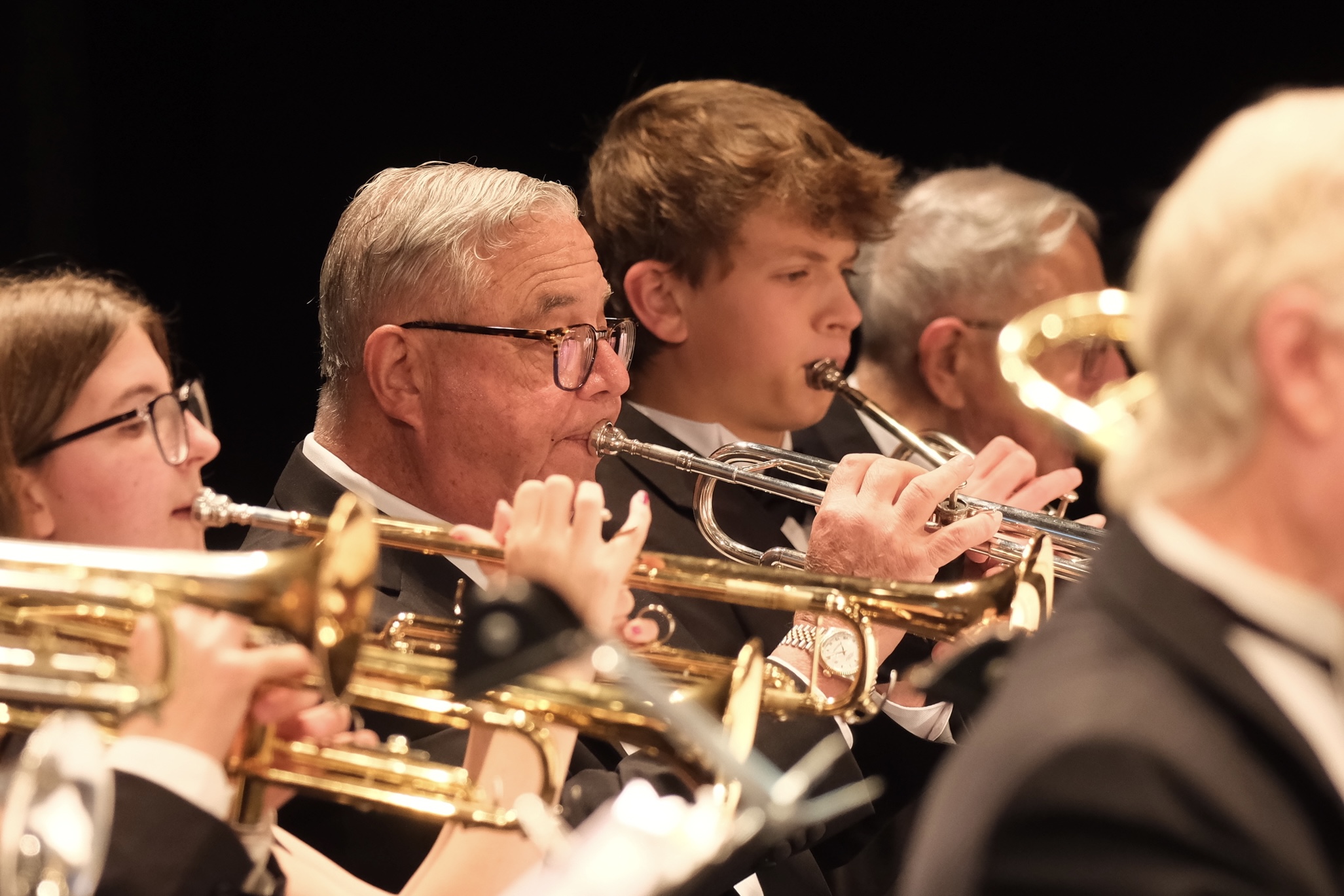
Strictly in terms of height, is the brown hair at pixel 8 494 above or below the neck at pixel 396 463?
above

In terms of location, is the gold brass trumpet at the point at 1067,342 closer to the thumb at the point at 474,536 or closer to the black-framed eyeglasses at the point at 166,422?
the thumb at the point at 474,536

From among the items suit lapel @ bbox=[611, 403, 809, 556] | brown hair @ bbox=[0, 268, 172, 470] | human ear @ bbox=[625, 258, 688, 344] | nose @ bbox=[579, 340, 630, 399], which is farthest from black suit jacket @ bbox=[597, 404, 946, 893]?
brown hair @ bbox=[0, 268, 172, 470]

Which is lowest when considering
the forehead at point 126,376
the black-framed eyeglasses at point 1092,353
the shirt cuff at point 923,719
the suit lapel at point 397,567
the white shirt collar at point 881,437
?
the white shirt collar at point 881,437

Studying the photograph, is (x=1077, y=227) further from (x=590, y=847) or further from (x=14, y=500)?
(x=590, y=847)

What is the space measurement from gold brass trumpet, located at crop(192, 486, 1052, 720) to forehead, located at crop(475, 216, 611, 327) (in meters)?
0.61

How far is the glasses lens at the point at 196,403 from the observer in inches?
92.5

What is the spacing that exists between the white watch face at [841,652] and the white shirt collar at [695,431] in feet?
2.89

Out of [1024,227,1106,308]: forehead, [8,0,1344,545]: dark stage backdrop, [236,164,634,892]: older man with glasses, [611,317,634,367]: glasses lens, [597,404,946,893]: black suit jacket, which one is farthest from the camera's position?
[1024,227,1106,308]: forehead

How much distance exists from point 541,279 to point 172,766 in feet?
4.48

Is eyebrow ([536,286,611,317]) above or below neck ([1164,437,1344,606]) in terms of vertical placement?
below

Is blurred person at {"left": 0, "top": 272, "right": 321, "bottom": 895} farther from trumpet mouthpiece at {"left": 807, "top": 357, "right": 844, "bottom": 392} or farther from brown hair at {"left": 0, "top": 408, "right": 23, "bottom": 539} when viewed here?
trumpet mouthpiece at {"left": 807, "top": 357, "right": 844, "bottom": 392}

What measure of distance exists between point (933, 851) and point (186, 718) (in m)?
0.89

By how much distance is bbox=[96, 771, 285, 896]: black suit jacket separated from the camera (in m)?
1.67

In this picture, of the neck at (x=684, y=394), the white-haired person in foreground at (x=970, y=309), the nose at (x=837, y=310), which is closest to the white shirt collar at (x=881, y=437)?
the white-haired person in foreground at (x=970, y=309)
